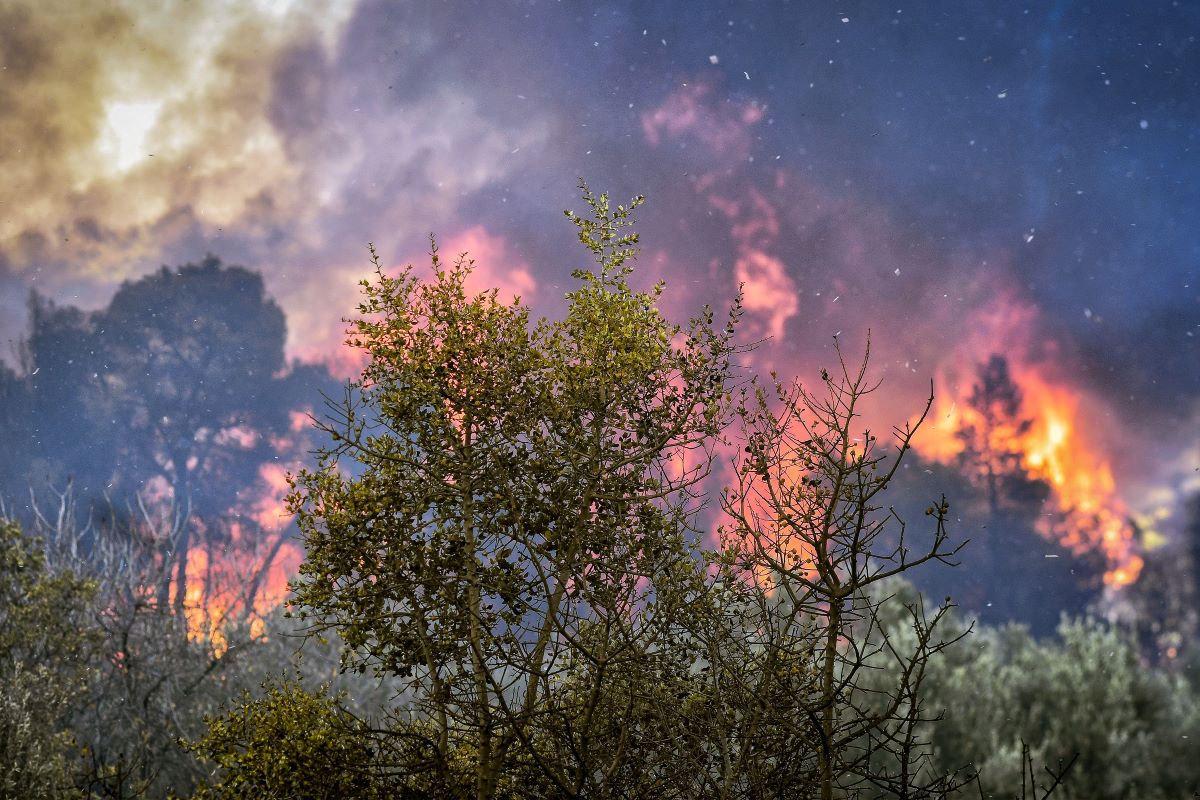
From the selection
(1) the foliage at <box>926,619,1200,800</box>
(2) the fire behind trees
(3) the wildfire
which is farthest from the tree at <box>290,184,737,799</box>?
(2) the fire behind trees

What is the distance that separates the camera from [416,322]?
1178 centimetres

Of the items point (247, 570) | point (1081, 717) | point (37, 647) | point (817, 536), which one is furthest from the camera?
point (247, 570)

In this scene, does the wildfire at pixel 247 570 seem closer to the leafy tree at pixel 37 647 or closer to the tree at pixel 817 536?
the leafy tree at pixel 37 647

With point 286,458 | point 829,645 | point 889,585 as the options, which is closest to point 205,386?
point 286,458

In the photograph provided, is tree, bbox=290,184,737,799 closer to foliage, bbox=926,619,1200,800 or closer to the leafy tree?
the leafy tree

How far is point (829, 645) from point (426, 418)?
577 cm

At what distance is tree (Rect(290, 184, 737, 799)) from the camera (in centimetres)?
1030

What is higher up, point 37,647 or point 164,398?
point 164,398

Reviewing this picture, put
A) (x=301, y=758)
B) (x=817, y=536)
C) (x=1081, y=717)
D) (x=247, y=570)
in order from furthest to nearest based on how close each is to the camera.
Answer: (x=247, y=570) < (x=1081, y=717) < (x=301, y=758) < (x=817, y=536)

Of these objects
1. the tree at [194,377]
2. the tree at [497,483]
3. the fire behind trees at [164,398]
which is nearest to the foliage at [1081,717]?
the tree at [497,483]

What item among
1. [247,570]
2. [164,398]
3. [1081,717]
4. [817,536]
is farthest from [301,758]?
[164,398]

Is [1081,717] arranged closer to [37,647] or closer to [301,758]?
[301,758]

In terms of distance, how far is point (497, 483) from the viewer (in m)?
10.8

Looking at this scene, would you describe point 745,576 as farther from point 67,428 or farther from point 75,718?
point 67,428
